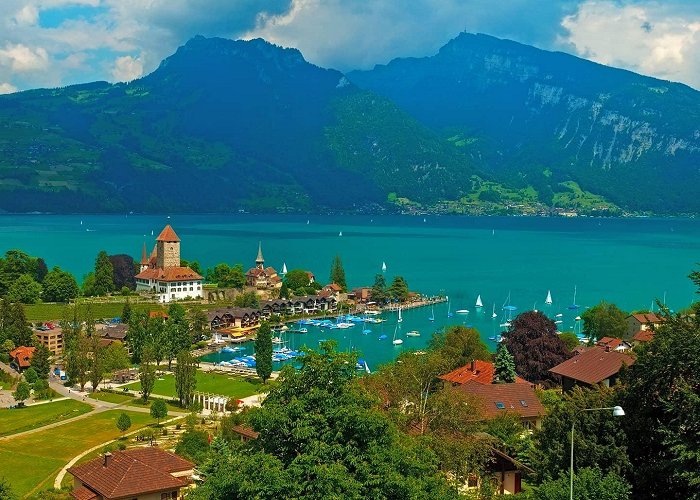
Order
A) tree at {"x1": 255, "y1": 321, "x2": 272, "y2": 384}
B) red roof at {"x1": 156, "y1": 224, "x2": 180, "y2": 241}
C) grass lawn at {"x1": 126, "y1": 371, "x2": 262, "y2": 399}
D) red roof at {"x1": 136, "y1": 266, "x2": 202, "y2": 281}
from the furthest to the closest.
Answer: red roof at {"x1": 156, "y1": 224, "x2": 180, "y2": 241} < red roof at {"x1": 136, "y1": 266, "x2": 202, "y2": 281} < tree at {"x1": 255, "y1": 321, "x2": 272, "y2": 384} < grass lawn at {"x1": 126, "y1": 371, "x2": 262, "y2": 399}

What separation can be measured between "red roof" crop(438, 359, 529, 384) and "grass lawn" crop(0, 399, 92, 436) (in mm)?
22044

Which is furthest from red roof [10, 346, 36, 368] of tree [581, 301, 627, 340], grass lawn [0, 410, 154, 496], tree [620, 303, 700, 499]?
tree [581, 301, 627, 340]

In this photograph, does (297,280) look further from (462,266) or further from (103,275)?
(462,266)

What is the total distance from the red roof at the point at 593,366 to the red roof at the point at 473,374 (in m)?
2.38

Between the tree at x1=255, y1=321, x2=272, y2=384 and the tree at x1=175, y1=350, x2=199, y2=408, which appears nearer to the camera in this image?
the tree at x1=175, y1=350, x2=199, y2=408

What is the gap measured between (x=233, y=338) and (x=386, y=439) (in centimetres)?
6161

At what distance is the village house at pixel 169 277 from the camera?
88.6 meters

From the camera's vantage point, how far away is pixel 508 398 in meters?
31.6

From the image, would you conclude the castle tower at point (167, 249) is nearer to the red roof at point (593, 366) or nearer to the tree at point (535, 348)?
the tree at point (535, 348)

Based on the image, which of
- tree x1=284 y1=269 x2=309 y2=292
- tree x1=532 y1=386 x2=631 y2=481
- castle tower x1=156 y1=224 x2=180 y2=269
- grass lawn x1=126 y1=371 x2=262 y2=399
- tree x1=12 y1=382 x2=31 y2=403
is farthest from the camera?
tree x1=284 y1=269 x2=309 y2=292

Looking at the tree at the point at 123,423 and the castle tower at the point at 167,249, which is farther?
the castle tower at the point at 167,249

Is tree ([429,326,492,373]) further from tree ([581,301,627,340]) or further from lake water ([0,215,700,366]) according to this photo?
tree ([581,301,627,340])

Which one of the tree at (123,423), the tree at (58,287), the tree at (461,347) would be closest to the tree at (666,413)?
the tree at (461,347)

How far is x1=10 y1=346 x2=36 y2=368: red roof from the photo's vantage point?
55.0m
